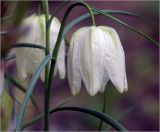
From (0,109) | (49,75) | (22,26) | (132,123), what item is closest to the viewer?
(22,26)

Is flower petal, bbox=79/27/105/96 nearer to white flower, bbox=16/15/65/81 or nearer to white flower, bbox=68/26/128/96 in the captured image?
white flower, bbox=68/26/128/96

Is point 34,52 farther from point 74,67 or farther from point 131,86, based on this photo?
point 131,86

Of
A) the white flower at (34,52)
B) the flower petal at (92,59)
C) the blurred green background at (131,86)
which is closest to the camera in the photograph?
the flower petal at (92,59)

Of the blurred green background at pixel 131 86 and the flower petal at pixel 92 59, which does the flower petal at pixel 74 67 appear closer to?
the flower petal at pixel 92 59

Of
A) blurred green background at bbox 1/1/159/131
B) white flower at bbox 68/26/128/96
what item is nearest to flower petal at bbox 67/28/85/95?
white flower at bbox 68/26/128/96

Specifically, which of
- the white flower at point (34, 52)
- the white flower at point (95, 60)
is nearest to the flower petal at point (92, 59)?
the white flower at point (95, 60)

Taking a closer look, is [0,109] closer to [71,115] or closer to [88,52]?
[88,52]

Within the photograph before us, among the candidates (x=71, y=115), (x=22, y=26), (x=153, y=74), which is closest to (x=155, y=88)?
(x=153, y=74)

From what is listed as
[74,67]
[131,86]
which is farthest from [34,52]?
[131,86]
